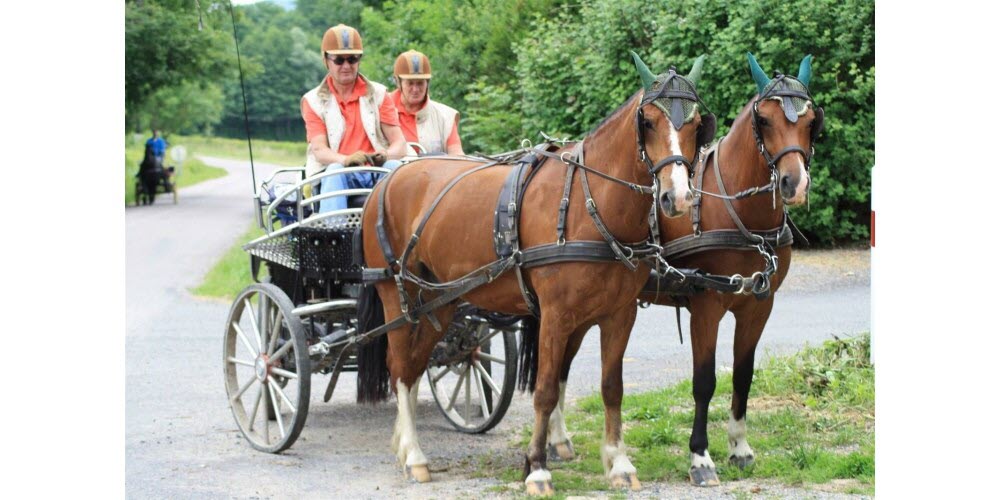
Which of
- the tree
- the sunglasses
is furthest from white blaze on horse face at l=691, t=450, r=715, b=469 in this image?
the tree

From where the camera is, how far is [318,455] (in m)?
7.32

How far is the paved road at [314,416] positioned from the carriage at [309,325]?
0.71ft

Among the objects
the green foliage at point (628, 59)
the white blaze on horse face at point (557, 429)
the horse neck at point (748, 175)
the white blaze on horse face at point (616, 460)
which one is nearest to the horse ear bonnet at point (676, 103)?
the horse neck at point (748, 175)

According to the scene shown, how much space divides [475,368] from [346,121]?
180 cm

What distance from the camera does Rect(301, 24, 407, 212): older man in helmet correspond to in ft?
24.9

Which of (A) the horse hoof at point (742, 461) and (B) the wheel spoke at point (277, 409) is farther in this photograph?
(B) the wheel spoke at point (277, 409)

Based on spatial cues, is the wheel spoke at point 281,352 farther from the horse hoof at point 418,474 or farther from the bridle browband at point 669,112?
the bridle browband at point 669,112

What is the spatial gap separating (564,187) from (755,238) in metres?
1.05

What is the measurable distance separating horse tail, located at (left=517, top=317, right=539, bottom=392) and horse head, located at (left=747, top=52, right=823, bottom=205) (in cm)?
194

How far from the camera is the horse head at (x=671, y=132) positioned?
529cm

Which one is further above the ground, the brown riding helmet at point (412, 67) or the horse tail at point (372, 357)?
the brown riding helmet at point (412, 67)

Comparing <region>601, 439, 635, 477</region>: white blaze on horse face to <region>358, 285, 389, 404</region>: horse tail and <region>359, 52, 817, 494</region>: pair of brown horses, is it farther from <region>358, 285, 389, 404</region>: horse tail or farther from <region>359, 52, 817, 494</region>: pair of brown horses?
<region>358, 285, 389, 404</region>: horse tail

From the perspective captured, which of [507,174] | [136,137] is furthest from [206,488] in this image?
[136,137]
